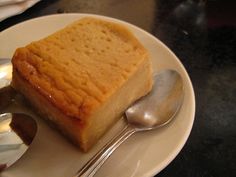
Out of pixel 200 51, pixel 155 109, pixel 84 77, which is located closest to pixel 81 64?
pixel 84 77

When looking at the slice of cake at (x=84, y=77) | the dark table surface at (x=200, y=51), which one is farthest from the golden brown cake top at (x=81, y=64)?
the dark table surface at (x=200, y=51)

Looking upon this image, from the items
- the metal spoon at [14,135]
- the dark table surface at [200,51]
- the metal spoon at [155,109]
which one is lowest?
the dark table surface at [200,51]

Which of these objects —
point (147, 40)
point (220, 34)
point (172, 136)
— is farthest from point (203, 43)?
point (172, 136)

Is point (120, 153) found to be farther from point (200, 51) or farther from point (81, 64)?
point (200, 51)

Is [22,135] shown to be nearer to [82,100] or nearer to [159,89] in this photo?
[82,100]

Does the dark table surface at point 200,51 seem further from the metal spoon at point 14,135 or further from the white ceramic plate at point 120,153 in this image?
the metal spoon at point 14,135

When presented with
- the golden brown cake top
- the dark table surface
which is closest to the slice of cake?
the golden brown cake top
